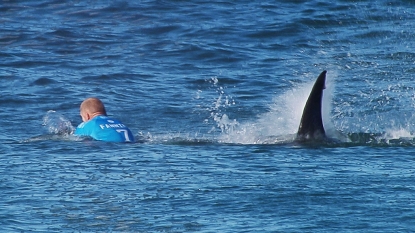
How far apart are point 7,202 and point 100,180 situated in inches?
47.6

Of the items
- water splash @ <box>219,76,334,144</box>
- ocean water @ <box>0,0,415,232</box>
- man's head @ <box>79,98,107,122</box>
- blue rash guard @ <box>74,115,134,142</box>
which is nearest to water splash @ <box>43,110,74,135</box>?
ocean water @ <box>0,0,415,232</box>

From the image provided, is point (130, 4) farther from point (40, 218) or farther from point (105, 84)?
point (40, 218)

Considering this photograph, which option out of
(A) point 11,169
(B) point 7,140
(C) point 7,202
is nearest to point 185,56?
(B) point 7,140

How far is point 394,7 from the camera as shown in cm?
2364

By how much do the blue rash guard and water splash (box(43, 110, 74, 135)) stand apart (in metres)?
0.88

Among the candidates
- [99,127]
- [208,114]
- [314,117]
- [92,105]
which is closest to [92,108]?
A: [92,105]

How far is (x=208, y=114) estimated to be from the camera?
601 inches

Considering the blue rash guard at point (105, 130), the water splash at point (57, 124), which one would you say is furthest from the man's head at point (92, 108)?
the water splash at point (57, 124)

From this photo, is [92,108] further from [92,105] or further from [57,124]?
[57,124]

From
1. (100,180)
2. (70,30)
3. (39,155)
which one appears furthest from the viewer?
(70,30)

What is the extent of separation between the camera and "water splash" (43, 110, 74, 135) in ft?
43.3

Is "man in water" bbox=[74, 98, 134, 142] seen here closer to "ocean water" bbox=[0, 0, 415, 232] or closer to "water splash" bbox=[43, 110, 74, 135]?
"ocean water" bbox=[0, 0, 415, 232]

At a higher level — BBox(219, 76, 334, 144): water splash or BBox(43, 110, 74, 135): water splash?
BBox(219, 76, 334, 144): water splash

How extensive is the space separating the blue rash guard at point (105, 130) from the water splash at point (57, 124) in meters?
0.88
